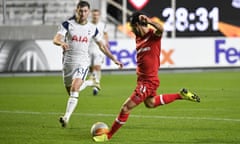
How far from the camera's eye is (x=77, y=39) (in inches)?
544

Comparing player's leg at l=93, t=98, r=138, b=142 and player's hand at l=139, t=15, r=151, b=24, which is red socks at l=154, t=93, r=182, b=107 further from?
player's hand at l=139, t=15, r=151, b=24

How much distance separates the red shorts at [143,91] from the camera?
11.6 meters

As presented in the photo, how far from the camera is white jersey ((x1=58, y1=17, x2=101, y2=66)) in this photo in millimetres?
13734

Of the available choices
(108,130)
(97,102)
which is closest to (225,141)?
(108,130)

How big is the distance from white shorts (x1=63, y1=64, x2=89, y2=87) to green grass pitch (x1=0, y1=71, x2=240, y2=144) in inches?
33.8

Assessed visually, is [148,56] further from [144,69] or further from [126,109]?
[126,109]

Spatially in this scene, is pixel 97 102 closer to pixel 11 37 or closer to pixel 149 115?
pixel 149 115

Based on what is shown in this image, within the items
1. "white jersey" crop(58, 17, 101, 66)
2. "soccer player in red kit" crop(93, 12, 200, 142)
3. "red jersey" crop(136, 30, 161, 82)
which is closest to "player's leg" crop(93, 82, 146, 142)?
"soccer player in red kit" crop(93, 12, 200, 142)

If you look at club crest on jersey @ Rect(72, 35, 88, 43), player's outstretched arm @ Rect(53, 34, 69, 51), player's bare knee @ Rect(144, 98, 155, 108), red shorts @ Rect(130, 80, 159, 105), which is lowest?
player's bare knee @ Rect(144, 98, 155, 108)

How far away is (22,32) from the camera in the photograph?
30.6 metres

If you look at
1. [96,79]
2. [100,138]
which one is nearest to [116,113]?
[100,138]

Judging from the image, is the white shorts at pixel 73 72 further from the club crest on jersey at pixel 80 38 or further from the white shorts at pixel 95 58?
the white shorts at pixel 95 58

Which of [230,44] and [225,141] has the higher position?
[230,44]

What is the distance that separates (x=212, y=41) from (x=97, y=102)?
12179 mm
